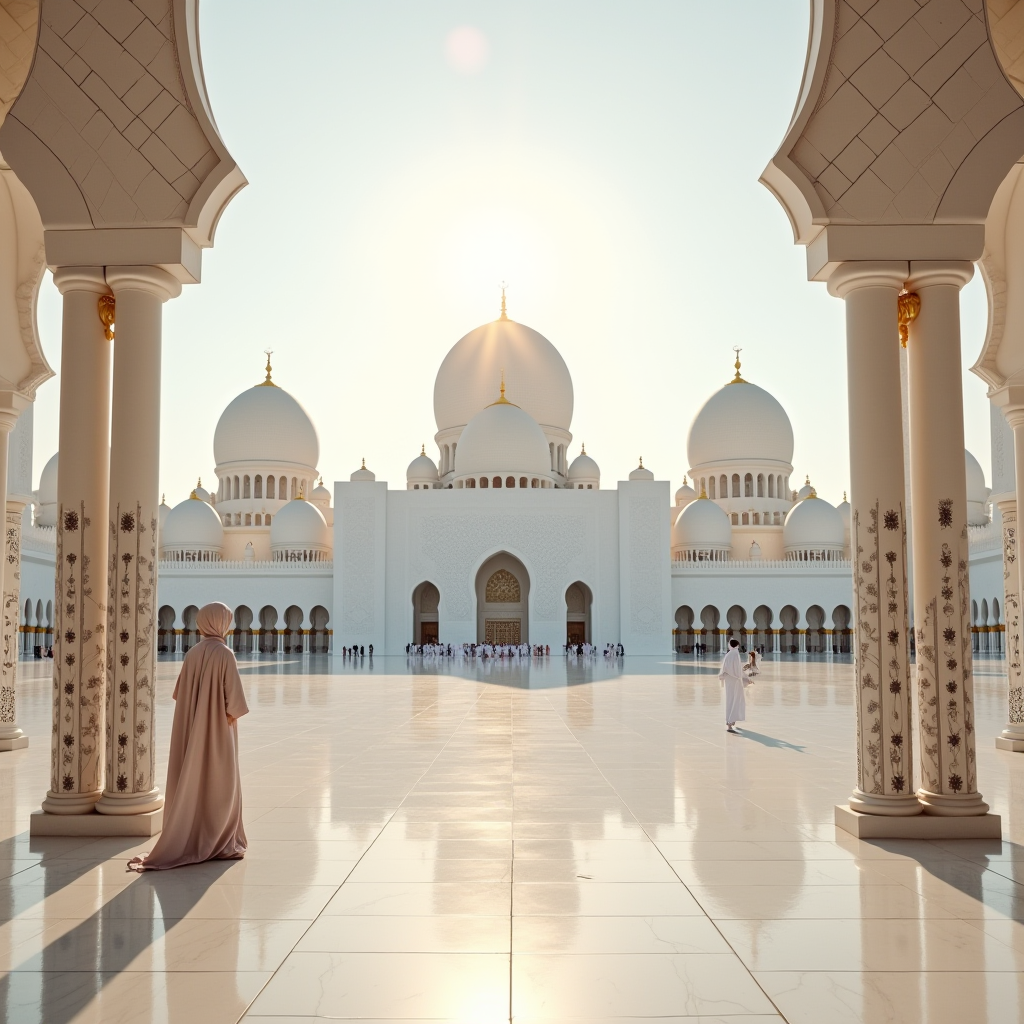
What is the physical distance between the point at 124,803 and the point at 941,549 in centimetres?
385

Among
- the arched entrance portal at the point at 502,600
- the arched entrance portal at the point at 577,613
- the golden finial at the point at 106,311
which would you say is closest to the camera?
the golden finial at the point at 106,311

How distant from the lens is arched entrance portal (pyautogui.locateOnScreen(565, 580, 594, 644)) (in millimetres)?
29867

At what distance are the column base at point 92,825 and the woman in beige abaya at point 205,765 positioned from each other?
606mm

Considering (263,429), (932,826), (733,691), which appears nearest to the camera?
(932,826)

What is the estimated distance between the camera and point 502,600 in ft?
98.6

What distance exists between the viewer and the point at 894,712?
4473 millimetres

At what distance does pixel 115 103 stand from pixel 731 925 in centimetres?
432

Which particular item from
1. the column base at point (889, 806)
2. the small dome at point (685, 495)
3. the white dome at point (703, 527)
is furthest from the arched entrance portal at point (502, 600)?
the column base at point (889, 806)

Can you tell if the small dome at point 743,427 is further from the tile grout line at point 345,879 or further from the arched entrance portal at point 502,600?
the tile grout line at point 345,879

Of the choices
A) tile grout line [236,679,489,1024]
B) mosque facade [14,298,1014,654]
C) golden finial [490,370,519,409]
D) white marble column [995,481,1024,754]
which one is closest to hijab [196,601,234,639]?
tile grout line [236,679,489,1024]

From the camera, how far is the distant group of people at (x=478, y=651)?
84.1ft

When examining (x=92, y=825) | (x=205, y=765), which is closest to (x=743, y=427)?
(x=92, y=825)

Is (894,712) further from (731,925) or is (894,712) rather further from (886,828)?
(731,925)

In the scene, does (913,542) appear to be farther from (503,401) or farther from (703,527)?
(703,527)
